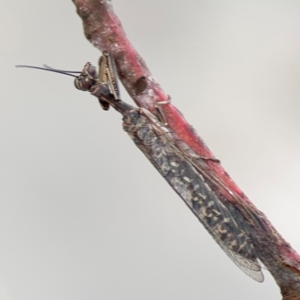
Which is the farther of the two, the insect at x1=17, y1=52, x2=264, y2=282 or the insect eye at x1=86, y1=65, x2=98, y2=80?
the insect eye at x1=86, y1=65, x2=98, y2=80

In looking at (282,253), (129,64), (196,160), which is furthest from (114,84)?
(282,253)

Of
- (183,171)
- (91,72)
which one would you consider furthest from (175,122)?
(91,72)

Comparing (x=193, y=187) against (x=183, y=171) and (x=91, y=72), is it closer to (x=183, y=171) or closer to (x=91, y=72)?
(x=183, y=171)

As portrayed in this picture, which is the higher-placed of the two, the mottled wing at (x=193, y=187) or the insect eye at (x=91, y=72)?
the insect eye at (x=91, y=72)

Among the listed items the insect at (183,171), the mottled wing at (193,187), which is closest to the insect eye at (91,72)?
the insect at (183,171)

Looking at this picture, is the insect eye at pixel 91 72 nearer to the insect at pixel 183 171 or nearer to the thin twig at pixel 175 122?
the insect at pixel 183 171

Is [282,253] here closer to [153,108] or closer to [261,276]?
[261,276]

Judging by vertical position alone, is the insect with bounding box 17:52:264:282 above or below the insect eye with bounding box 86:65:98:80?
below

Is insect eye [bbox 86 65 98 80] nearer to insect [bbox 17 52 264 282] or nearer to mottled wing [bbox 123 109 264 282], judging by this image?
insect [bbox 17 52 264 282]

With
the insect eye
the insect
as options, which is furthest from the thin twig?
the insect eye
